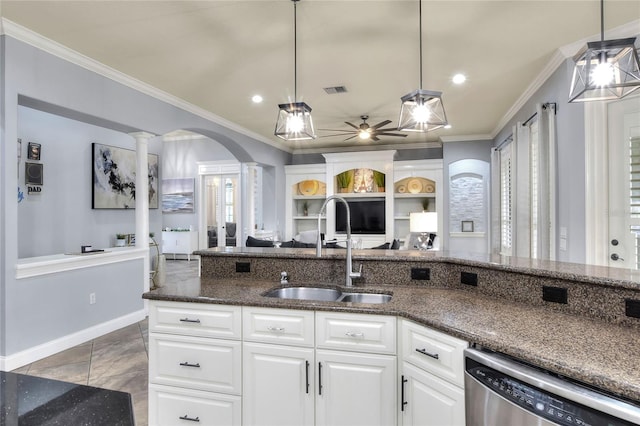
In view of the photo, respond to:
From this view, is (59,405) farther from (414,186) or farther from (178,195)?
(178,195)

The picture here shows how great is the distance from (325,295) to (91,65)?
309 cm

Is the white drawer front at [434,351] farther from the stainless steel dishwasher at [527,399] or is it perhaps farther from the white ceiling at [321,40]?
the white ceiling at [321,40]

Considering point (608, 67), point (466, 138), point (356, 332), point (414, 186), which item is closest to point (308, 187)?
point (414, 186)

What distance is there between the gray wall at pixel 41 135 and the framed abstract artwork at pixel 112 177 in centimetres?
34

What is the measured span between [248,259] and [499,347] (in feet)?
5.82

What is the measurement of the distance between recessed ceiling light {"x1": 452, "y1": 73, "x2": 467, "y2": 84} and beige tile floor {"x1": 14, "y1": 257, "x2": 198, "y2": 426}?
3230 millimetres

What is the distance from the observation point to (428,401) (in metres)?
1.52

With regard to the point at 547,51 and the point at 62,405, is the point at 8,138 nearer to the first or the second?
the point at 62,405

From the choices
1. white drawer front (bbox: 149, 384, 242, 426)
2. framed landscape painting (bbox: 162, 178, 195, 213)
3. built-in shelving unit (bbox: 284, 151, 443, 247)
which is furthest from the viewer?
framed landscape painting (bbox: 162, 178, 195, 213)

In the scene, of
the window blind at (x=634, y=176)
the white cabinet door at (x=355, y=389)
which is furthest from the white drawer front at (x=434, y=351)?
the window blind at (x=634, y=176)

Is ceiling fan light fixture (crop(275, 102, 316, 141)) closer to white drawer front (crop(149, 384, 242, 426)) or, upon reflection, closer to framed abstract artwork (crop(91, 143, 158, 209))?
white drawer front (crop(149, 384, 242, 426))

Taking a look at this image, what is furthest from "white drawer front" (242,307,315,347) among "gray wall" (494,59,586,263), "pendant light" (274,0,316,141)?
"gray wall" (494,59,586,263)

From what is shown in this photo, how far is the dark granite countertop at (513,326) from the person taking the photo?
105cm

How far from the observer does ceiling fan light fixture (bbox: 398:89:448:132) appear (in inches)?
90.6
